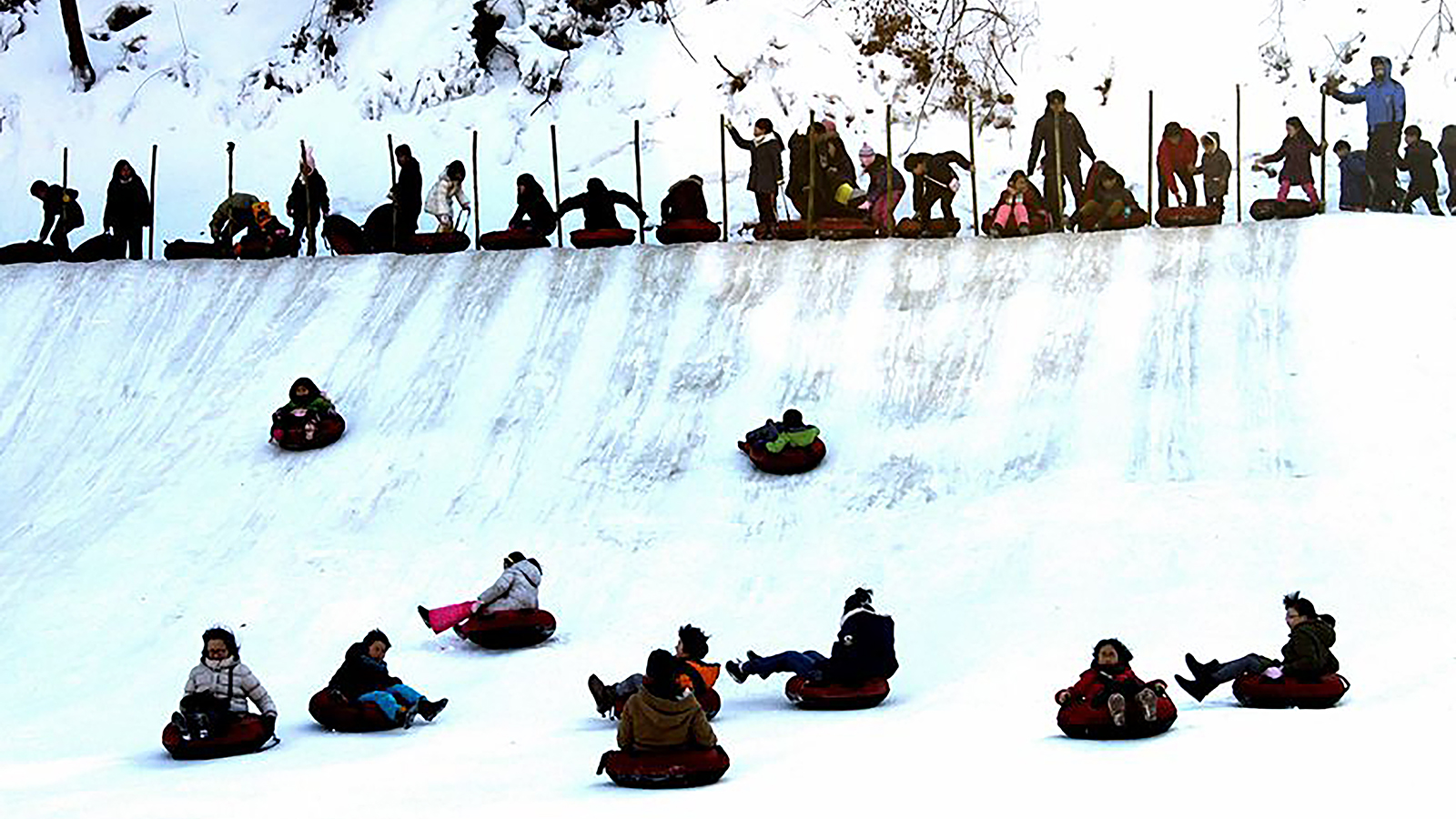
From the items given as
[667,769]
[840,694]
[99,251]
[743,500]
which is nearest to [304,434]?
[743,500]

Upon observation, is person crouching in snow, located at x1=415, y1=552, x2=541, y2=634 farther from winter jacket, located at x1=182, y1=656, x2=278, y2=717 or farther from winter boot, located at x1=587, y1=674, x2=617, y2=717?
winter jacket, located at x1=182, y1=656, x2=278, y2=717

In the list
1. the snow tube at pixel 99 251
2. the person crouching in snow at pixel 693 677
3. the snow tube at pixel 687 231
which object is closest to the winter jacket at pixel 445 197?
the snow tube at pixel 687 231

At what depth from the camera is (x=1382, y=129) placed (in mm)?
19516

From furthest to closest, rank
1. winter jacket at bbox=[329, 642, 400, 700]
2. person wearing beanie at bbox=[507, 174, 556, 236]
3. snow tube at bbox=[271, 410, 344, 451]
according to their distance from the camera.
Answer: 1. person wearing beanie at bbox=[507, 174, 556, 236]
2. snow tube at bbox=[271, 410, 344, 451]
3. winter jacket at bbox=[329, 642, 400, 700]

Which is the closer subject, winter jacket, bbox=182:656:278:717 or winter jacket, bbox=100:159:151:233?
winter jacket, bbox=182:656:278:717

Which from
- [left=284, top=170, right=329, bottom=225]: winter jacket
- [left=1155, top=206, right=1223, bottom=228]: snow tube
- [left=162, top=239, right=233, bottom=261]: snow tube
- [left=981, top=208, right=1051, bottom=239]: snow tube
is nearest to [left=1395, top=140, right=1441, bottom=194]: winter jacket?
[left=1155, top=206, right=1223, bottom=228]: snow tube

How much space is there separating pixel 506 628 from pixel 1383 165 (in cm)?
1009

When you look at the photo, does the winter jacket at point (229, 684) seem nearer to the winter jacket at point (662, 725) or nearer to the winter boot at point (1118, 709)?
the winter jacket at point (662, 725)

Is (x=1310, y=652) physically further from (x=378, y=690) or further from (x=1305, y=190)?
(x=1305, y=190)

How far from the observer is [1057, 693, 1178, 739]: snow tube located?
33.3 ft

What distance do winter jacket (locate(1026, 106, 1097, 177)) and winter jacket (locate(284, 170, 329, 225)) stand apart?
24.0 feet

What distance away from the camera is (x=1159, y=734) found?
10211 mm

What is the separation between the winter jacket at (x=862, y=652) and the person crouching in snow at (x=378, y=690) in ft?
7.29

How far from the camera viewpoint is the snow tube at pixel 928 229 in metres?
19.3
